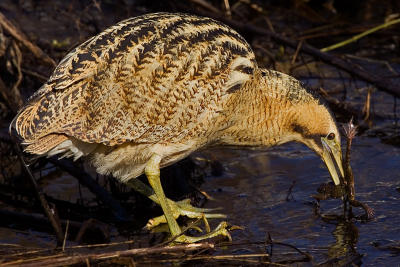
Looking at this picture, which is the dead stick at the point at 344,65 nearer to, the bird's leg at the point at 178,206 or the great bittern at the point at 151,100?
the great bittern at the point at 151,100

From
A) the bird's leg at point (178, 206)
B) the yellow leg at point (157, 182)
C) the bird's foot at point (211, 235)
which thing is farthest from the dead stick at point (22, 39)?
the bird's foot at point (211, 235)

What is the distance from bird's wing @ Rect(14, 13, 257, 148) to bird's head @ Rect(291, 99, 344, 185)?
22.5 inches

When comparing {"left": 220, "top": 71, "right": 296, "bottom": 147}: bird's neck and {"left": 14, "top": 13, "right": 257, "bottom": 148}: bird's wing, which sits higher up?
{"left": 14, "top": 13, "right": 257, "bottom": 148}: bird's wing

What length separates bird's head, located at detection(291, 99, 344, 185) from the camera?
5105 mm

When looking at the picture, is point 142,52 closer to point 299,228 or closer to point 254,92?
point 254,92

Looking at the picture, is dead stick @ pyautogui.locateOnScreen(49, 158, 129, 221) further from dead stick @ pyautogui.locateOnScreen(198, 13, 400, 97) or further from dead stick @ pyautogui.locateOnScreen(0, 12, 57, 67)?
dead stick @ pyautogui.locateOnScreen(198, 13, 400, 97)

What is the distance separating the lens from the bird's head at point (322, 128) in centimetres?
511

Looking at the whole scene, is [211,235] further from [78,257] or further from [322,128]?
[78,257]

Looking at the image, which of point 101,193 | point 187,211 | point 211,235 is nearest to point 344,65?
point 187,211

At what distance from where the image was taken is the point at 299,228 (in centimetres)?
479

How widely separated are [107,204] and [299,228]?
1.21 m

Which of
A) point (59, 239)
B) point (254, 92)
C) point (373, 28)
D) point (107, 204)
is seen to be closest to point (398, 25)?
point (373, 28)

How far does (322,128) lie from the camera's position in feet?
16.8

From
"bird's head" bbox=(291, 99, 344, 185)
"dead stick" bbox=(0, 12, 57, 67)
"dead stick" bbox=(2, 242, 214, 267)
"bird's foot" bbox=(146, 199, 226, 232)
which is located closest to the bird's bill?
"bird's head" bbox=(291, 99, 344, 185)
